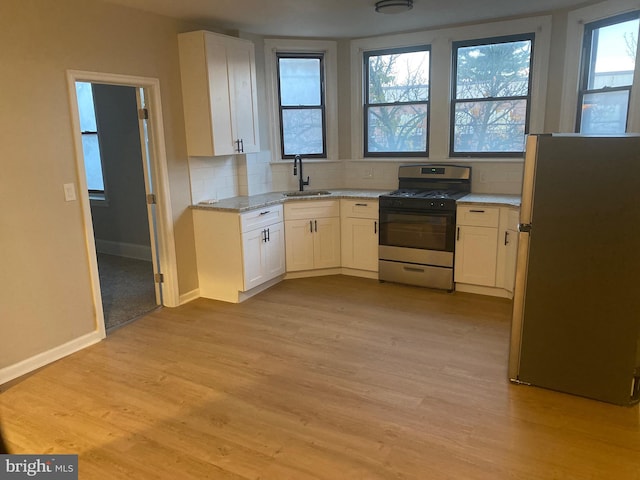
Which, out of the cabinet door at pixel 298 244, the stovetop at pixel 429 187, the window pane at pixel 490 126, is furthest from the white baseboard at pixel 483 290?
the cabinet door at pixel 298 244

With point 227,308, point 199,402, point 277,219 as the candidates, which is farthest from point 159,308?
point 199,402

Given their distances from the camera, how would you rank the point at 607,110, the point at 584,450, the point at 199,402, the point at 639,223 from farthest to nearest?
the point at 607,110, the point at 199,402, the point at 639,223, the point at 584,450

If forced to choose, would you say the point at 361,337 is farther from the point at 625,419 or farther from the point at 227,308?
the point at 625,419

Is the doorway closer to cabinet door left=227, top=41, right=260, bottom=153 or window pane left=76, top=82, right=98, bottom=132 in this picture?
window pane left=76, top=82, right=98, bottom=132

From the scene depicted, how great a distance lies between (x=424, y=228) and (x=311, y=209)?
46.5 inches

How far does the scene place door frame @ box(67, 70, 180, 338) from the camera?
3.38m

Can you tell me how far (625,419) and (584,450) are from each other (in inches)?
17.4

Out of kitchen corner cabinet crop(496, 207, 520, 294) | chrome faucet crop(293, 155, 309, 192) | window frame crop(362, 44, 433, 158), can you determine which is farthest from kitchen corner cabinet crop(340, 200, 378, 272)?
kitchen corner cabinet crop(496, 207, 520, 294)

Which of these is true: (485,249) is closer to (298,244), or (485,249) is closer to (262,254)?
(298,244)

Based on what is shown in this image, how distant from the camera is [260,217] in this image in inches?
176

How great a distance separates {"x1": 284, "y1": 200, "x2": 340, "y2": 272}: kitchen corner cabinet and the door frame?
3.95 feet

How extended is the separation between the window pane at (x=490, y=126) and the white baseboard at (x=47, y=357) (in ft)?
13.0

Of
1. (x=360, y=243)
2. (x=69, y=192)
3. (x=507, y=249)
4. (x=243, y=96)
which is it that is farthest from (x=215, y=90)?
(x=507, y=249)

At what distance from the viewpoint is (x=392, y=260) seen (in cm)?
483
